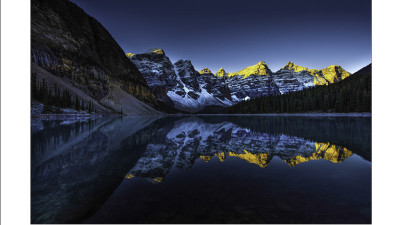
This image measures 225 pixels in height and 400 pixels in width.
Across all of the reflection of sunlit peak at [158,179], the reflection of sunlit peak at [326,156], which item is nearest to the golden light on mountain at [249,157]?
the reflection of sunlit peak at [326,156]

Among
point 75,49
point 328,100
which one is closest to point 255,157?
point 328,100

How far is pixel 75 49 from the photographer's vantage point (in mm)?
117688

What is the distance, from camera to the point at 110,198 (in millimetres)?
5570

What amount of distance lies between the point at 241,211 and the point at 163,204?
211 cm

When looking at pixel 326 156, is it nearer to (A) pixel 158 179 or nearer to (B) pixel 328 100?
(A) pixel 158 179

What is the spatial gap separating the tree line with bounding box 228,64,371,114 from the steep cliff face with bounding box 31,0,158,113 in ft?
358

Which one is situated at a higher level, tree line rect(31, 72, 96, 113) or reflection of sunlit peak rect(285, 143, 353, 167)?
tree line rect(31, 72, 96, 113)

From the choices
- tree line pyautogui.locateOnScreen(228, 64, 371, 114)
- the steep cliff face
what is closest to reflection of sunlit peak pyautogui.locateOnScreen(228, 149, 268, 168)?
tree line pyautogui.locateOnScreen(228, 64, 371, 114)

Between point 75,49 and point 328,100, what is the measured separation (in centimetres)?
14726

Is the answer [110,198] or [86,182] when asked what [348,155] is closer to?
[110,198]

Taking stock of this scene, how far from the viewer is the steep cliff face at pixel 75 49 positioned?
315ft

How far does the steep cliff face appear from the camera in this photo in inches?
3777

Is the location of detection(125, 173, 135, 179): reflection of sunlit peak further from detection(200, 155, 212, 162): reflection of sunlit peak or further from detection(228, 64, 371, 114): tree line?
detection(228, 64, 371, 114): tree line
